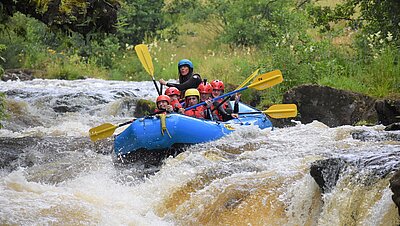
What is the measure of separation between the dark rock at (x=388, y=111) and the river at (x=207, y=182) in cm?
49

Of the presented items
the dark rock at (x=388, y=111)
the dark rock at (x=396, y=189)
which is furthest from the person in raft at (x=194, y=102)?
the dark rock at (x=396, y=189)

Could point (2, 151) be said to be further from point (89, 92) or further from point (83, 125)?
point (89, 92)

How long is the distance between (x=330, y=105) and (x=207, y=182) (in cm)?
405

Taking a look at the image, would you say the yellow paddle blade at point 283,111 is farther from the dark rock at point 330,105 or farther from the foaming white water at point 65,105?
the foaming white water at point 65,105

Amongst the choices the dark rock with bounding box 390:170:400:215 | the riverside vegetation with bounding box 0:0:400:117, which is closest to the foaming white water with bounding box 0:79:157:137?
the riverside vegetation with bounding box 0:0:400:117

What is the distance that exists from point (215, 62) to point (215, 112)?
533 centimetres

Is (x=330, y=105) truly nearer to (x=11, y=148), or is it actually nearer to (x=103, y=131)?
(x=103, y=131)

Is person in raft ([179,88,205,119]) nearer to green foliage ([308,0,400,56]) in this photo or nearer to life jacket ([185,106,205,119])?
life jacket ([185,106,205,119])

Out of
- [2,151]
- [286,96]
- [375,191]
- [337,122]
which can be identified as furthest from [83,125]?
[375,191]

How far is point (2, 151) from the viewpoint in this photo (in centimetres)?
791

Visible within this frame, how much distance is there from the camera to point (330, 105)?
9398 millimetres

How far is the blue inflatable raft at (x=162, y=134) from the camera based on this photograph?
7348 millimetres

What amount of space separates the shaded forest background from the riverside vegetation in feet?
0.06

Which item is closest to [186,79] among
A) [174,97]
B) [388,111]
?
[174,97]
